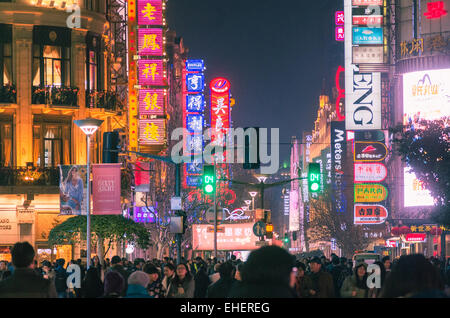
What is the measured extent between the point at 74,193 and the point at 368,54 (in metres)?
44.7

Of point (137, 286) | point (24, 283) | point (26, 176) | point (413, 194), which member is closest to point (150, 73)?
point (26, 176)

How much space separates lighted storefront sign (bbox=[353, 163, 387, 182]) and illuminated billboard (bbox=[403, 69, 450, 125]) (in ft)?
17.6

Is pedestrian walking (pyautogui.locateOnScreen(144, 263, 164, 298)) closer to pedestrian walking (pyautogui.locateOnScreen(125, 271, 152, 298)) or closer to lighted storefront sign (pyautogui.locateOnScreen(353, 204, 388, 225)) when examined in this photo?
pedestrian walking (pyautogui.locateOnScreen(125, 271, 152, 298))

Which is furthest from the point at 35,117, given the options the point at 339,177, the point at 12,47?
the point at 339,177

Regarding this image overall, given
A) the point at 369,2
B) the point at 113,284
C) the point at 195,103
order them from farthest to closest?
the point at 195,103 < the point at 369,2 < the point at 113,284

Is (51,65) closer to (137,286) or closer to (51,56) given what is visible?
(51,56)

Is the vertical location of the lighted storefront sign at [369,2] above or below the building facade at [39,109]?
above

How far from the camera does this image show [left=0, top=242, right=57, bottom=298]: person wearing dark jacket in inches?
359

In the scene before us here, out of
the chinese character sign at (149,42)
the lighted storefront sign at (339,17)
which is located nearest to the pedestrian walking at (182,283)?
the chinese character sign at (149,42)

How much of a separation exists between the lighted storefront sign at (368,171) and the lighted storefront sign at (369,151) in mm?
1122

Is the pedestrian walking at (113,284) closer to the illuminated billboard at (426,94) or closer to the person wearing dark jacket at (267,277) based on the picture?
the person wearing dark jacket at (267,277)

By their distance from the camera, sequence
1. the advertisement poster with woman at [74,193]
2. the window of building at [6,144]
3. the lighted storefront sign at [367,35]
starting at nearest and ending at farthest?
1. the advertisement poster with woman at [74,193]
2. the window of building at [6,144]
3. the lighted storefront sign at [367,35]

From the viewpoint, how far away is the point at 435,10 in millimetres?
70375

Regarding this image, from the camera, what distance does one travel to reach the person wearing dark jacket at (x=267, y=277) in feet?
21.9
